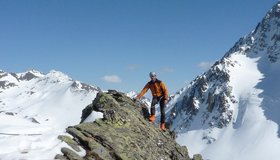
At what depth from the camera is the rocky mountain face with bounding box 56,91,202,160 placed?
18.3 metres

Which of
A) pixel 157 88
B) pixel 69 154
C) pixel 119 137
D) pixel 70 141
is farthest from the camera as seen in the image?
pixel 157 88

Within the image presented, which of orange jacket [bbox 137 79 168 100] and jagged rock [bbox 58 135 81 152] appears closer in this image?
jagged rock [bbox 58 135 81 152]

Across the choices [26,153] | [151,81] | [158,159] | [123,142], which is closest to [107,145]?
[123,142]

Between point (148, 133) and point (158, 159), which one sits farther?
point (148, 133)

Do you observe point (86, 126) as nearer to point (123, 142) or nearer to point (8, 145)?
point (123, 142)

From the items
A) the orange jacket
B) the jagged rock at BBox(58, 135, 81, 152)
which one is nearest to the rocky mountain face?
the jagged rock at BBox(58, 135, 81, 152)

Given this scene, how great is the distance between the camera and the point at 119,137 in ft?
67.7

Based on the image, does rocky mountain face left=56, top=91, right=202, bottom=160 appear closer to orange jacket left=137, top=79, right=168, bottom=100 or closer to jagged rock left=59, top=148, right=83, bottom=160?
jagged rock left=59, top=148, right=83, bottom=160

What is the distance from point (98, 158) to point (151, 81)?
9.81m

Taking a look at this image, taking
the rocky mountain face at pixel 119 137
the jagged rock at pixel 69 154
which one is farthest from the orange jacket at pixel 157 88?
the jagged rock at pixel 69 154

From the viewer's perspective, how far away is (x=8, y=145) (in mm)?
16609

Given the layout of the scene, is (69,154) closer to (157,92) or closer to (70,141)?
(70,141)

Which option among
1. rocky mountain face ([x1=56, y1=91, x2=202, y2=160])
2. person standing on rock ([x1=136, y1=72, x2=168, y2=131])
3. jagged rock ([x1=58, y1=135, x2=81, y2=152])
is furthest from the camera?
person standing on rock ([x1=136, y1=72, x2=168, y2=131])

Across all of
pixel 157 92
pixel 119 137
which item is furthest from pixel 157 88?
pixel 119 137
